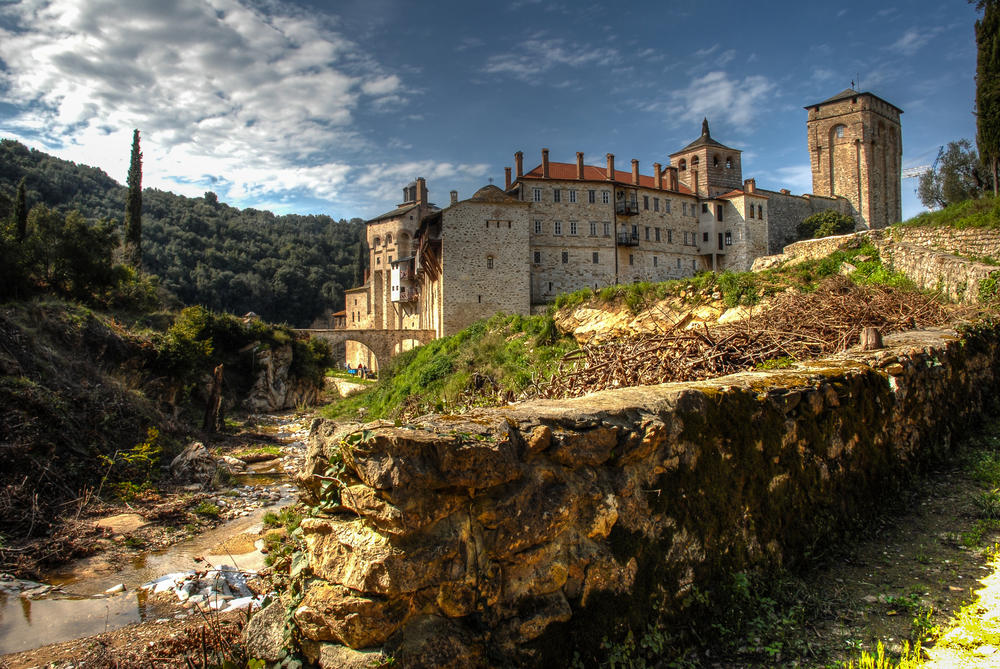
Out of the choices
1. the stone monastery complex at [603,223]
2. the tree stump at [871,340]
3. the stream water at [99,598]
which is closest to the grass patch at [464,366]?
the stone monastery complex at [603,223]

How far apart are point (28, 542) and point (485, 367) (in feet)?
53.3

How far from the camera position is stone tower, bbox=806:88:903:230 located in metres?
54.5

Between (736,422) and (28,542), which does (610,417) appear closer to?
(736,422)

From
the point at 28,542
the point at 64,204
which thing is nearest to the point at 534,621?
the point at 28,542

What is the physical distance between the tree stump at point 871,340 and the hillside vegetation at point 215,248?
5793 cm

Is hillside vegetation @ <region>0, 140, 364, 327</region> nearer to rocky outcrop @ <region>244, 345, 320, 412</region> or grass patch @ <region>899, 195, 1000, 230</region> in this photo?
rocky outcrop @ <region>244, 345, 320, 412</region>

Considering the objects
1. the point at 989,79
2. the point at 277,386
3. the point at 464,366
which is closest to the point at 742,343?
the point at 464,366

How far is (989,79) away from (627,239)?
24.7 metres

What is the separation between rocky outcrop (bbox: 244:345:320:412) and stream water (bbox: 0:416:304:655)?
68.6ft

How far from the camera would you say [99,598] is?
7.68 m

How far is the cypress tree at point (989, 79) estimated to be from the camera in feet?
75.8

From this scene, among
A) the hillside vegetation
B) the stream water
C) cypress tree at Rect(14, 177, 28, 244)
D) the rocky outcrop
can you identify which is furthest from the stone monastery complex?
the stream water

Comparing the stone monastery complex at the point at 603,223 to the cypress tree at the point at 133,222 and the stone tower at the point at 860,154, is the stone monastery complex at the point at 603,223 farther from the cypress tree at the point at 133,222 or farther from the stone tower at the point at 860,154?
the cypress tree at the point at 133,222

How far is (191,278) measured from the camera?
63531 millimetres
